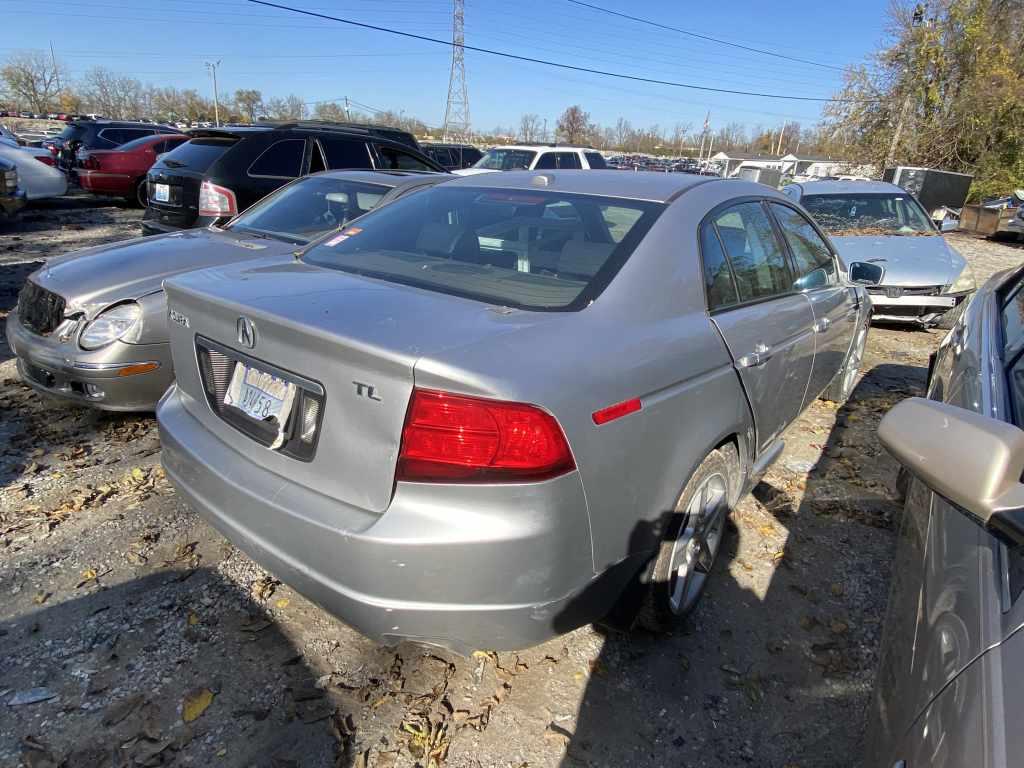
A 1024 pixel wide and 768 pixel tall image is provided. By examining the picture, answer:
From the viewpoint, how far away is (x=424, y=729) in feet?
6.62

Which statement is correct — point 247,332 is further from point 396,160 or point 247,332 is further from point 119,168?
point 119,168

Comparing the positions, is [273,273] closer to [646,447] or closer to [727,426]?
[646,447]

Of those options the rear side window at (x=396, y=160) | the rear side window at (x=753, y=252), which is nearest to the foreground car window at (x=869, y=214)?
the rear side window at (x=396, y=160)

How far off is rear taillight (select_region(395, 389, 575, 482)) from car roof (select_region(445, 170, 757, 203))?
1319 millimetres

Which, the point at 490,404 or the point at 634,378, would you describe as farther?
the point at 634,378

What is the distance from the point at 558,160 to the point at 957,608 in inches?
520

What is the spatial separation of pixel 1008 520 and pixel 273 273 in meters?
2.27

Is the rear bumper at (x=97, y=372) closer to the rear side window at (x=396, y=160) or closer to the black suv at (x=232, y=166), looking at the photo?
the black suv at (x=232, y=166)

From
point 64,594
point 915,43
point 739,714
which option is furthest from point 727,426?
point 915,43

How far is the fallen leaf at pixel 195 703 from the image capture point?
2.01 meters

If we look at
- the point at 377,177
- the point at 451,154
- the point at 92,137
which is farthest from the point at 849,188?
the point at 92,137

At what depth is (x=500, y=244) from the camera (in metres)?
2.48

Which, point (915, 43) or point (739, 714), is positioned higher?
point (915, 43)

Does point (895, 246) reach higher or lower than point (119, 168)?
higher
